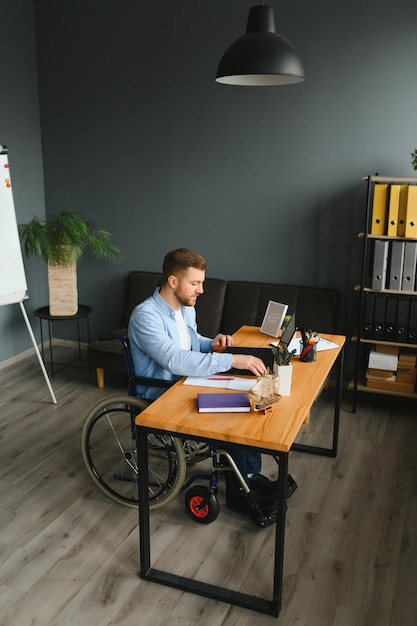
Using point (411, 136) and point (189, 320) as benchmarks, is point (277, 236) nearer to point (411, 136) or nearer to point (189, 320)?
point (411, 136)

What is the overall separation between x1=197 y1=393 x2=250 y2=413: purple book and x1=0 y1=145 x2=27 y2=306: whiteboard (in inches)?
92.4

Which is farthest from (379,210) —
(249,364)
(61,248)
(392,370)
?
(61,248)

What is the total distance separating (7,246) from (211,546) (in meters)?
2.60

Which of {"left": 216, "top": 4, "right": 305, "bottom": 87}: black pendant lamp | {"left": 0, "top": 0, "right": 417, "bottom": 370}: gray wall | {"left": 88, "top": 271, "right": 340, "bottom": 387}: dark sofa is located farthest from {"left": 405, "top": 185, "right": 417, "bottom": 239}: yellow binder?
{"left": 216, "top": 4, "right": 305, "bottom": 87}: black pendant lamp

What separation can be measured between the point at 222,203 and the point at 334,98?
3.78 ft

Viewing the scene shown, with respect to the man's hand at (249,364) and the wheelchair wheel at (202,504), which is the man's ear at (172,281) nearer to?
the man's hand at (249,364)

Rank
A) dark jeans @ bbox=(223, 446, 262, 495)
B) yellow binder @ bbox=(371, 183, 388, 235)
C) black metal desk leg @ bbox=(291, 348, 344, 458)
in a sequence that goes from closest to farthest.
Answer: dark jeans @ bbox=(223, 446, 262, 495) < black metal desk leg @ bbox=(291, 348, 344, 458) < yellow binder @ bbox=(371, 183, 388, 235)

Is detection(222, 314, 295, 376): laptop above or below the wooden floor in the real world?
above

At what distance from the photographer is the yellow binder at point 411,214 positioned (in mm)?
3990

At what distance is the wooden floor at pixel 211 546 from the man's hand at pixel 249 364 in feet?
2.71

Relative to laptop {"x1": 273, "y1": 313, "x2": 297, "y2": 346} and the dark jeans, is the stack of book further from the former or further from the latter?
the dark jeans

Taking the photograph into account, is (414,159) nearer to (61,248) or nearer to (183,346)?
(183,346)

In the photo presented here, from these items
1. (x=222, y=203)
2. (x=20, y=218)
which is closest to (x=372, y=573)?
(x=222, y=203)

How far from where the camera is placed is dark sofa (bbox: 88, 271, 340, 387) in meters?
4.70
